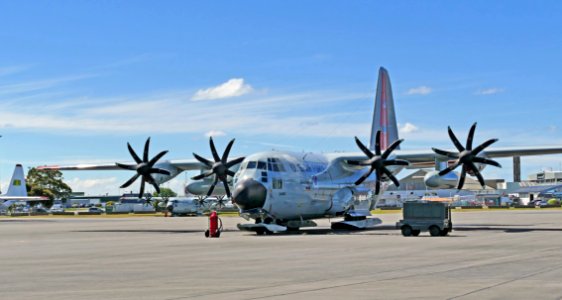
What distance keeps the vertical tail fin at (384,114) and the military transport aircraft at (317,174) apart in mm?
78

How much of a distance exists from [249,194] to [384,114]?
58.0 ft

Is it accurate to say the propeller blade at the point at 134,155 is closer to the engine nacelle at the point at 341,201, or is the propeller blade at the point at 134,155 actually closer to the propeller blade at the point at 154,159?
the propeller blade at the point at 154,159

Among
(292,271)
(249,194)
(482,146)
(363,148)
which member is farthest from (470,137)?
(292,271)

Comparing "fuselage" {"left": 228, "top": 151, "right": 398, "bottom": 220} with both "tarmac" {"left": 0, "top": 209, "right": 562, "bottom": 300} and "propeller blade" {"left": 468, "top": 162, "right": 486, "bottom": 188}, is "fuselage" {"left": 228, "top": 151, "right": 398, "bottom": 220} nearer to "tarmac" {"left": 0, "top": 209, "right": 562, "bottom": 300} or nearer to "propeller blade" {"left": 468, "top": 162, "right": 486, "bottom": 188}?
"propeller blade" {"left": 468, "top": 162, "right": 486, "bottom": 188}

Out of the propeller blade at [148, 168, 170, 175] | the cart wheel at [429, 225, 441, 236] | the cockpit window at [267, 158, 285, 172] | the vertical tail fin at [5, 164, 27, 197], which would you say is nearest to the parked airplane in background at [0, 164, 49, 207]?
the vertical tail fin at [5, 164, 27, 197]

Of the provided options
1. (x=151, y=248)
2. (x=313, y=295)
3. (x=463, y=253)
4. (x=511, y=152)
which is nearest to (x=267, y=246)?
(x=151, y=248)

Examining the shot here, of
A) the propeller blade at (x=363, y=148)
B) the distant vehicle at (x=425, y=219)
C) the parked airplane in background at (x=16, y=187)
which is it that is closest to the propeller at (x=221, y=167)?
A: the propeller blade at (x=363, y=148)

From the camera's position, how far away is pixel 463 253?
910 inches

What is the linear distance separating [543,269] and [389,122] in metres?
35.8

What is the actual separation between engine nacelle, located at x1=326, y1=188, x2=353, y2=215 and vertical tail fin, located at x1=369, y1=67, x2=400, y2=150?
23.5ft

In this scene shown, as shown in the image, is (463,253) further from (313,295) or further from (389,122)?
(389,122)

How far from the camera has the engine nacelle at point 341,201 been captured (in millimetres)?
44159

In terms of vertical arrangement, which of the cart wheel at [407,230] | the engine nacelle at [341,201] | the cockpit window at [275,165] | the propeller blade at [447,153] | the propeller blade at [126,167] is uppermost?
the propeller blade at [447,153]

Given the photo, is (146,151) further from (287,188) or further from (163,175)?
(287,188)
